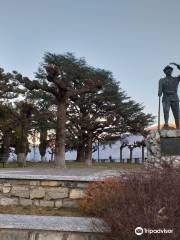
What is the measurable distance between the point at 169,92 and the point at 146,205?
1057 cm

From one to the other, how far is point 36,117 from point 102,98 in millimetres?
17877

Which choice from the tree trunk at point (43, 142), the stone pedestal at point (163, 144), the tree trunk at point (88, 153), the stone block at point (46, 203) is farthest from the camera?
the tree trunk at point (43, 142)

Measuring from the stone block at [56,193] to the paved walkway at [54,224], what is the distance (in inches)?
82.2

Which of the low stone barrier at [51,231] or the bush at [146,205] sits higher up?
the bush at [146,205]

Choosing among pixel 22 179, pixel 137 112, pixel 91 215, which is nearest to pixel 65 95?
pixel 22 179

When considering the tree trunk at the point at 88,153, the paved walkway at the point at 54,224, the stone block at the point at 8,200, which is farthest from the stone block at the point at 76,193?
the tree trunk at the point at 88,153

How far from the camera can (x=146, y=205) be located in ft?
20.7

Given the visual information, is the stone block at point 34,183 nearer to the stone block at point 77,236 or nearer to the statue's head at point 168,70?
the stone block at point 77,236

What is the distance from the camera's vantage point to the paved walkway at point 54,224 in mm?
7066

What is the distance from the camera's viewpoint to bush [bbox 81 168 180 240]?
605 centimetres

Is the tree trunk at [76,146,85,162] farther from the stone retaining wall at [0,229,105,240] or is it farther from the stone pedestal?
the stone retaining wall at [0,229,105,240]

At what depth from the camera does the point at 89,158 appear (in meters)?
44.6

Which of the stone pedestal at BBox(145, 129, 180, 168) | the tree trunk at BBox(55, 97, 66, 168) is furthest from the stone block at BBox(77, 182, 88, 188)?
the tree trunk at BBox(55, 97, 66, 168)

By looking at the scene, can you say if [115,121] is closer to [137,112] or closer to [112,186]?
[137,112]
